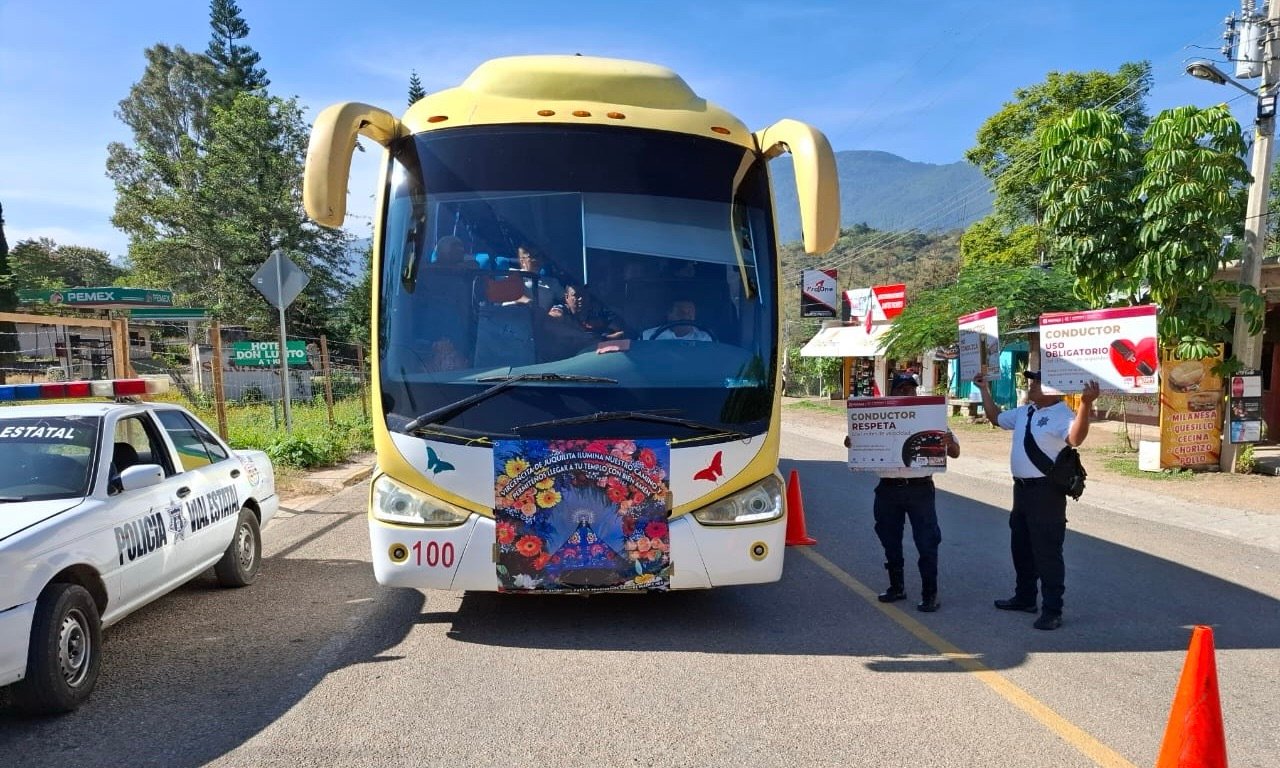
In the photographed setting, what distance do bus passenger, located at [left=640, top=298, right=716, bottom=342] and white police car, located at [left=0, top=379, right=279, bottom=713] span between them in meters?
3.01

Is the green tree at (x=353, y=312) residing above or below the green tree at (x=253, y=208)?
below

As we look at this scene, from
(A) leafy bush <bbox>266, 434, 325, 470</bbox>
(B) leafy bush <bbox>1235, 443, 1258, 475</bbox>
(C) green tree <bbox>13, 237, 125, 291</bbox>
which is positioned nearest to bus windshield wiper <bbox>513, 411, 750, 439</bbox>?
(A) leafy bush <bbox>266, 434, 325, 470</bbox>

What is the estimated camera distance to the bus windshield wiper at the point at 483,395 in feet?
15.8

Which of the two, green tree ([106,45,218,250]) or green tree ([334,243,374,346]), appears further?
green tree ([106,45,218,250])

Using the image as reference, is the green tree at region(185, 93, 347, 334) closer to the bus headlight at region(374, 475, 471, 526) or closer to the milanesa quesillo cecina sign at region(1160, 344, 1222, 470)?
the milanesa quesillo cecina sign at region(1160, 344, 1222, 470)

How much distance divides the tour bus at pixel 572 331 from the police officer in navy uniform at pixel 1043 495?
5.77 ft

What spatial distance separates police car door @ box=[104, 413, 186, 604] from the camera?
476 centimetres

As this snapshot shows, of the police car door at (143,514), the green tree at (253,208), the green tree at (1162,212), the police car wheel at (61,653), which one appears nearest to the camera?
the police car wheel at (61,653)

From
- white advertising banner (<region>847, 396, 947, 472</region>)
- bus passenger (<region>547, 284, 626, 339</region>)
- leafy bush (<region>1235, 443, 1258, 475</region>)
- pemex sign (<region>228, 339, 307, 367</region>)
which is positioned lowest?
leafy bush (<region>1235, 443, 1258, 475</region>)

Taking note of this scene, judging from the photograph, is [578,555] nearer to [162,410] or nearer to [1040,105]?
[162,410]

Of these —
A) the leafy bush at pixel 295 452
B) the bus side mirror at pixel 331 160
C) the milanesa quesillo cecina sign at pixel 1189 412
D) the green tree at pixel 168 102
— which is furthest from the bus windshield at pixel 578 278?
the green tree at pixel 168 102

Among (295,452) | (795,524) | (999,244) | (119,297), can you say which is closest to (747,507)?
(795,524)

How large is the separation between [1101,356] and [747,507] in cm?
291

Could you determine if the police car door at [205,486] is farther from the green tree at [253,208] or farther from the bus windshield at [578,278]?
the green tree at [253,208]
